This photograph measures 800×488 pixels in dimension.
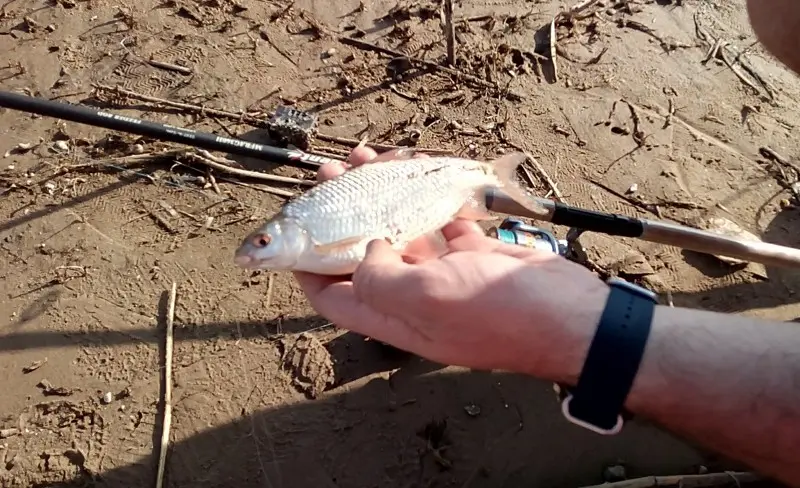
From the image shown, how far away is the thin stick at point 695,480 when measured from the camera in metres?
3.07

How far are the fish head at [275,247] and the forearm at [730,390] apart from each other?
1.33 meters

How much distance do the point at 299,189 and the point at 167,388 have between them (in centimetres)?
144

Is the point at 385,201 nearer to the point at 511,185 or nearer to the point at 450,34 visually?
the point at 511,185

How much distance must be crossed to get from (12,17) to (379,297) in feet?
14.1

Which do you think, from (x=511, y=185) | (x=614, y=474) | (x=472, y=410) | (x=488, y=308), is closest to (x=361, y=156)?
(x=511, y=185)

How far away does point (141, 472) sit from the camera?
314 centimetres

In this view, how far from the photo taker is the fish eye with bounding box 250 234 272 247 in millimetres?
2627

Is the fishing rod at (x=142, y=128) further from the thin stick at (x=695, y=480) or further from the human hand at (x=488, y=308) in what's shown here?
the thin stick at (x=695, y=480)

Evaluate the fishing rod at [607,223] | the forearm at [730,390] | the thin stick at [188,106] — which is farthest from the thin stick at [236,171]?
the forearm at [730,390]

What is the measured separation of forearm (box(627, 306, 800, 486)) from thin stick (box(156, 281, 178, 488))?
2.18 m

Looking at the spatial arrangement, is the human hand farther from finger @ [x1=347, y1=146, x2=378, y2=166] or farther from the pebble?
the pebble

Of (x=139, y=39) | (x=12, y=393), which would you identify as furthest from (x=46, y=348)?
(x=139, y=39)

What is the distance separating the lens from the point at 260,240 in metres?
2.64

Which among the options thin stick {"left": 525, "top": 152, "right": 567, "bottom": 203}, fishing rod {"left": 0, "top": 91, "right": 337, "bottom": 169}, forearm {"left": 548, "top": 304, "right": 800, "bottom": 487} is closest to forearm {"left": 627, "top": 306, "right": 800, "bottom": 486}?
forearm {"left": 548, "top": 304, "right": 800, "bottom": 487}
